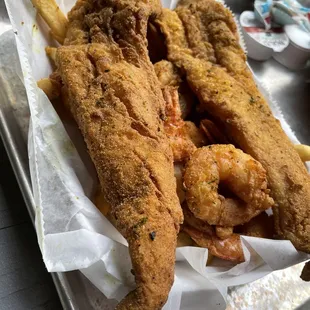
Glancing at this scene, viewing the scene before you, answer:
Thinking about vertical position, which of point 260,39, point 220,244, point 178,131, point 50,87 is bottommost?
point 220,244

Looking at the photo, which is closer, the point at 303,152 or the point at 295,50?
the point at 303,152

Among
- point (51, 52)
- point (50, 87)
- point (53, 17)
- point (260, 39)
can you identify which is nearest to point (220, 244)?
point (50, 87)

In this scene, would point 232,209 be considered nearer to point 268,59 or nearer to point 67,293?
point 67,293

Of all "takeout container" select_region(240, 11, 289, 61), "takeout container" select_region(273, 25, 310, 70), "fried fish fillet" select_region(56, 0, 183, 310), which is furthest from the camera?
"takeout container" select_region(273, 25, 310, 70)

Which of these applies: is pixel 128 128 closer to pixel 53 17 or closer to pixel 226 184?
pixel 226 184

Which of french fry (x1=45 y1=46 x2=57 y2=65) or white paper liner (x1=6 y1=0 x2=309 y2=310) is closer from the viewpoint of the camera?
white paper liner (x1=6 y1=0 x2=309 y2=310)

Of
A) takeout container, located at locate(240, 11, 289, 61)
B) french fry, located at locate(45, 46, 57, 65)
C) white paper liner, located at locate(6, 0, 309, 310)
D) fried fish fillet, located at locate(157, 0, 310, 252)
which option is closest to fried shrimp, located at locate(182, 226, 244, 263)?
white paper liner, located at locate(6, 0, 309, 310)

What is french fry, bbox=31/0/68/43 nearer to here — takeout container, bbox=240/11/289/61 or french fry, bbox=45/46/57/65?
french fry, bbox=45/46/57/65
